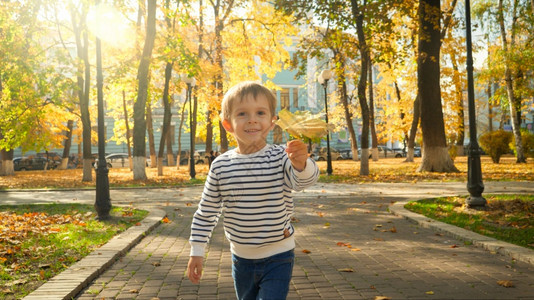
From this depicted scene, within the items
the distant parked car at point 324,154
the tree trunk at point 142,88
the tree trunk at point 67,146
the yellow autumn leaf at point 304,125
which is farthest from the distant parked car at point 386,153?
the yellow autumn leaf at point 304,125

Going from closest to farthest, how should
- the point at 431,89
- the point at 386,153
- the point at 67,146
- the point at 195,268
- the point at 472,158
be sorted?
the point at 195,268, the point at 472,158, the point at 431,89, the point at 67,146, the point at 386,153

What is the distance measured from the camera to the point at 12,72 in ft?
71.0

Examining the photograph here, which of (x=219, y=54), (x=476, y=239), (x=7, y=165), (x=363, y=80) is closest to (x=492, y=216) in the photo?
(x=476, y=239)

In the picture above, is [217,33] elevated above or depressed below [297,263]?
above

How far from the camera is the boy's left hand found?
2.64 m

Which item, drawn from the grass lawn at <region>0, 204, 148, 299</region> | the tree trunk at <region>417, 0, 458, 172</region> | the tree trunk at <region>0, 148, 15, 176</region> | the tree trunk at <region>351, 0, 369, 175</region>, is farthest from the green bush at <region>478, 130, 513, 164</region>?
the tree trunk at <region>0, 148, 15, 176</region>

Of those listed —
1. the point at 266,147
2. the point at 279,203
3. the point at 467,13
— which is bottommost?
the point at 279,203

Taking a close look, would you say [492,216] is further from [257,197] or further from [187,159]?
[187,159]

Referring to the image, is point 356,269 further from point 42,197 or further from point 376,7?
point 376,7

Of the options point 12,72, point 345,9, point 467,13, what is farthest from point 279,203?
point 12,72

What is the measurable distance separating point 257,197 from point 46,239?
6.33m

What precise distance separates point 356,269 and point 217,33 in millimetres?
24086

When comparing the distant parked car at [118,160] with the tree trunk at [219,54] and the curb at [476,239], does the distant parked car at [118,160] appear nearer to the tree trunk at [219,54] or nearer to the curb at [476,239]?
the tree trunk at [219,54]

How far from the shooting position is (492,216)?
9453 mm
